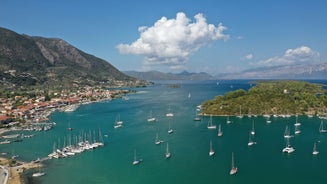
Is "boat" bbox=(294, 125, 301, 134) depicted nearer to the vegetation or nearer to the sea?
the sea

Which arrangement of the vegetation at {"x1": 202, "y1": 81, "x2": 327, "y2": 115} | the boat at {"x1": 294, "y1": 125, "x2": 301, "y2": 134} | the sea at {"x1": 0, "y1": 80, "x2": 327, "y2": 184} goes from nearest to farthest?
the sea at {"x1": 0, "y1": 80, "x2": 327, "y2": 184} → the boat at {"x1": 294, "y1": 125, "x2": 301, "y2": 134} → the vegetation at {"x1": 202, "y1": 81, "x2": 327, "y2": 115}

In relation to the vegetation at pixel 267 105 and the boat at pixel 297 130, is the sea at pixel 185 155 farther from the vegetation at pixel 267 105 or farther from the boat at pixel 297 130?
the vegetation at pixel 267 105

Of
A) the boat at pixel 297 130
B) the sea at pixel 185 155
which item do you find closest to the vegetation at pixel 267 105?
the sea at pixel 185 155

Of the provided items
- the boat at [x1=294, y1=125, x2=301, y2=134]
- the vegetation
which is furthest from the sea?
the vegetation

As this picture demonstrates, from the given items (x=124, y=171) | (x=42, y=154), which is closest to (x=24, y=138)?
(x=42, y=154)

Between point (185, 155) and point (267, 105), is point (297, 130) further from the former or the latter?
point (185, 155)

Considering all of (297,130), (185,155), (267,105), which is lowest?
(185,155)

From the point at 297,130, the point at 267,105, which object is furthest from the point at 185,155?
the point at 267,105

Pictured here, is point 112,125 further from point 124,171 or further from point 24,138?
point 124,171
